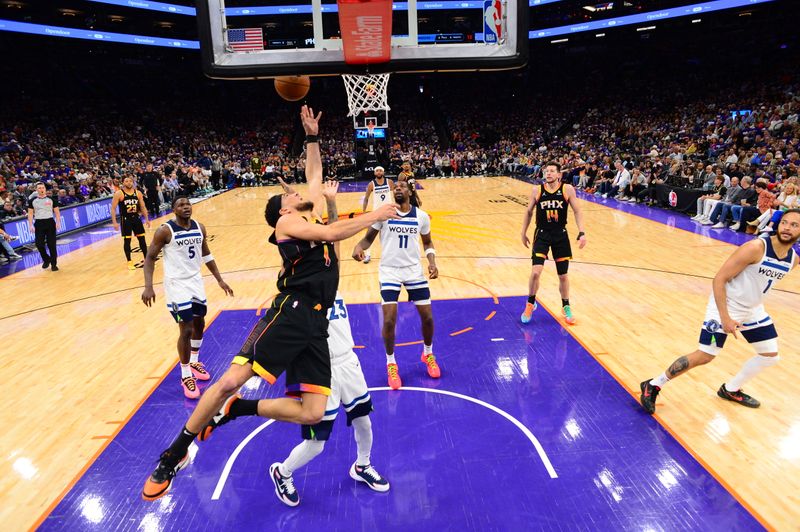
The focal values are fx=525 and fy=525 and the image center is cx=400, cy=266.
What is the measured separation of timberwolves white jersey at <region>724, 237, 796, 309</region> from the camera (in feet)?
13.5

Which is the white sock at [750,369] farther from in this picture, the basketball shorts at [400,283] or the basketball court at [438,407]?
the basketball shorts at [400,283]

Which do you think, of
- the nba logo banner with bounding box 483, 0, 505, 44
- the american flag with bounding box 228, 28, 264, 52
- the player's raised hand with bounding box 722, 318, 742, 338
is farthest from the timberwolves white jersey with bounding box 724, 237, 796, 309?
the american flag with bounding box 228, 28, 264, 52

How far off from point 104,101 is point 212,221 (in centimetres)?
2105

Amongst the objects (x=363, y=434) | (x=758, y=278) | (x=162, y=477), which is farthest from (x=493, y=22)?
(x=162, y=477)

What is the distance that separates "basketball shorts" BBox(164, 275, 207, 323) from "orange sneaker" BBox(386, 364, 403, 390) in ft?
6.60

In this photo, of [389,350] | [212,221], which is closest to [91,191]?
[212,221]

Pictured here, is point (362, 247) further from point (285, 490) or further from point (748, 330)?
point (748, 330)

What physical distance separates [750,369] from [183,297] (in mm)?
5219

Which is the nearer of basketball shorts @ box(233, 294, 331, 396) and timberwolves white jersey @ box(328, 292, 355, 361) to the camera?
basketball shorts @ box(233, 294, 331, 396)

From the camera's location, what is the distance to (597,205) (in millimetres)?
17234

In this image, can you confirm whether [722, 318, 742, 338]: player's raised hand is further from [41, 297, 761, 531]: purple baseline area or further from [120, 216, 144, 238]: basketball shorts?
[120, 216, 144, 238]: basketball shorts

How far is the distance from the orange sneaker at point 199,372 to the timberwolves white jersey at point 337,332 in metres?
2.56

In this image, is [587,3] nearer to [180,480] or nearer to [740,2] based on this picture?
[740,2]

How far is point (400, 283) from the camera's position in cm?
535
